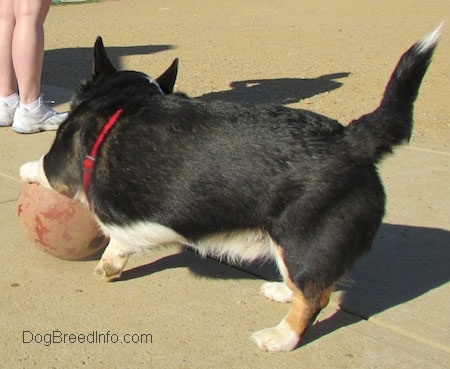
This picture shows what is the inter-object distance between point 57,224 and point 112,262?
38 centimetres

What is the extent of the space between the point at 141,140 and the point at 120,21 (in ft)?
44.6

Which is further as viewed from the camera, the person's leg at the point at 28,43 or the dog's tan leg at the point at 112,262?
the person's leg at the point at 28,43

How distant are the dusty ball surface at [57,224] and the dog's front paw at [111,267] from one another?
0.66 ft

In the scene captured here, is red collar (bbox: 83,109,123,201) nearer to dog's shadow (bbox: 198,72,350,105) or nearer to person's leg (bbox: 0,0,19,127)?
person's leg (bbox: 0,0,19,127)

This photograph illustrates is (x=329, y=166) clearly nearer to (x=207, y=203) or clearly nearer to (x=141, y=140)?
(x=207, y=203)

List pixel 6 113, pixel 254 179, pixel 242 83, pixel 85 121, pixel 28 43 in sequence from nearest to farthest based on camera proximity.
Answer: pixel 254 179 < pixel 85 121 < pixel 28 43 < pixel 6 113 < pixel 242 83

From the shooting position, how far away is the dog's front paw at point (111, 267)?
3793 mm

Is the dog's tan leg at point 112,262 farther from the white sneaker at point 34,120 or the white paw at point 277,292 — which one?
the white sneaker at point 34,120

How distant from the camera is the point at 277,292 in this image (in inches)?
147

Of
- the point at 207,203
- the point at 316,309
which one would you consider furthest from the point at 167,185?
the point at 316,309

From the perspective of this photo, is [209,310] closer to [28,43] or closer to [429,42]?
[429,42]

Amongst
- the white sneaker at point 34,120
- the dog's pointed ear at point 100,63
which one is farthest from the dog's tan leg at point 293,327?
the white sneaker at point 34,120

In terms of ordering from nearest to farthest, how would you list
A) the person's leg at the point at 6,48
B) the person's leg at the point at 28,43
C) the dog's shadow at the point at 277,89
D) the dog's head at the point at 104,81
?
the dog's head at the point at 104,81 → the person's leg at the point at 28,43 → the person's leg at the point at 6,48 → the dog's shadow at the point at 277,89

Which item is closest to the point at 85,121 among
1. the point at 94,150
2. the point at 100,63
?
the point at 94,150
